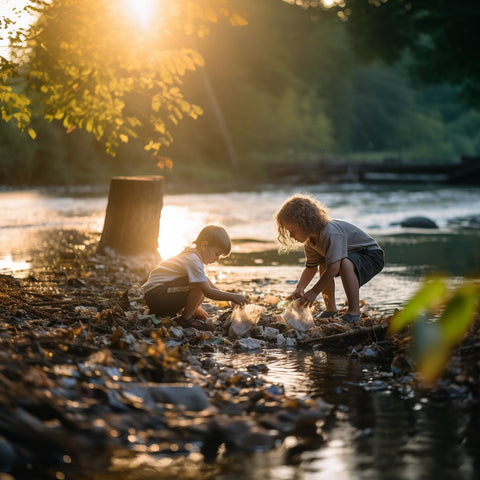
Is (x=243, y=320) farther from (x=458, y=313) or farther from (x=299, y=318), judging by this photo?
(x=458, y=313)

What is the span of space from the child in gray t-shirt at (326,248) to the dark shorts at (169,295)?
3.19ft

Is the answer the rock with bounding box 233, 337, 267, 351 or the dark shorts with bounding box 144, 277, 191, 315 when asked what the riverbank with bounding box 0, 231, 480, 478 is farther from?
the dark shorts with bounding box 144, 277, 191, 315

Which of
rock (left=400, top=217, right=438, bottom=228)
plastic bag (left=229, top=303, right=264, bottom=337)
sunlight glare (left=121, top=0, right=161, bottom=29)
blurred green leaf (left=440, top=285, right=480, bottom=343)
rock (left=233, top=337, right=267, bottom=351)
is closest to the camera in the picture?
blurred green leaf (left=440, top=285, right=480, bottom=343)

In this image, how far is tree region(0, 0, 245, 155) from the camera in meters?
7.56

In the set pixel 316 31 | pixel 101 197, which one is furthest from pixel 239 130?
pixel 101 197

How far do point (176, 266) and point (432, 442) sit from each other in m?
3.08

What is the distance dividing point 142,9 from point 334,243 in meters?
3.58

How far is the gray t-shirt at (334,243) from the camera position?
623cm

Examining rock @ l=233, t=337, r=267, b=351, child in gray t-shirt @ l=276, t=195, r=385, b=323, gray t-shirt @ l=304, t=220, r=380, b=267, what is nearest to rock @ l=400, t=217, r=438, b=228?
gray t-shirt @ l=304, t=220, r=380, b=267

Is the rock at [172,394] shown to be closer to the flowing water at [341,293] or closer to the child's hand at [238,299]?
the flowing water at [341,293]

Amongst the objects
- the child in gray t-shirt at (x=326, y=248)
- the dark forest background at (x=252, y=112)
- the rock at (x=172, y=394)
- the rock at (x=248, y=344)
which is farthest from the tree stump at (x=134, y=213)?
the dark forest background at (x=252, y=112)

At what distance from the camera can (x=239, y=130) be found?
5594 centimetres

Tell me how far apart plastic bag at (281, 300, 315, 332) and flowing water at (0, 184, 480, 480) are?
18.0 inches

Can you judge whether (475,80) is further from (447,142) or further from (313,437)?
(447,142)
